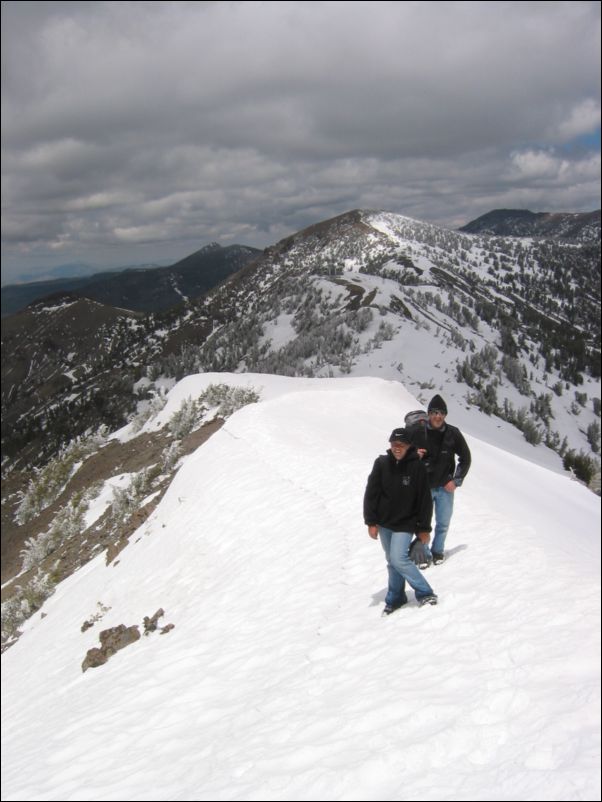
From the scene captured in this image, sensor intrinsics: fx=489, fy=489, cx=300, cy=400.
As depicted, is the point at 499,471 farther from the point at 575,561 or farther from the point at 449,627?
the point at 449,627

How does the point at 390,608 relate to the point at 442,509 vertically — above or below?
below

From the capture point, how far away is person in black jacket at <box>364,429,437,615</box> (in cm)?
702

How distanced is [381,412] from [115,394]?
368 feet

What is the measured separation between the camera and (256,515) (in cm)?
1382

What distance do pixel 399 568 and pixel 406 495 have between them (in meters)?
1.10

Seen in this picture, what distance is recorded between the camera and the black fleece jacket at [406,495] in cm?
702

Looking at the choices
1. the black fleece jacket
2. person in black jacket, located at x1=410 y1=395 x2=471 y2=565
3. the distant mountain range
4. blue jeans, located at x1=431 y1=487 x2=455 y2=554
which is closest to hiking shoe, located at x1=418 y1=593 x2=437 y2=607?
the black fleece jacket

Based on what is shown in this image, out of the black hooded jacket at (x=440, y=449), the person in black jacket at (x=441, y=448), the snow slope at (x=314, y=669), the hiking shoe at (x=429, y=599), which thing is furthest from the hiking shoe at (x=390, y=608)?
the black hooded jacket at (x=440, y=449)

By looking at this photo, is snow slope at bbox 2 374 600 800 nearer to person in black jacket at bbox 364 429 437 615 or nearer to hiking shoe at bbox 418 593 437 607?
hiking shoe at bbox 418 593 437 607

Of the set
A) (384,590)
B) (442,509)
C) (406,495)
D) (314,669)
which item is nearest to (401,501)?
(406,495)

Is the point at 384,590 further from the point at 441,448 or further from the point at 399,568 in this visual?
the point at 441,448

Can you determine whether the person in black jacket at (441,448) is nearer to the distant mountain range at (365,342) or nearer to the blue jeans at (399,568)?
the blue jeans at (399,568)

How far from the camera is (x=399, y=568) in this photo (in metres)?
7.15

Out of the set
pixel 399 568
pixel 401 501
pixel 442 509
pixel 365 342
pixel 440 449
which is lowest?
pixel 399 568
